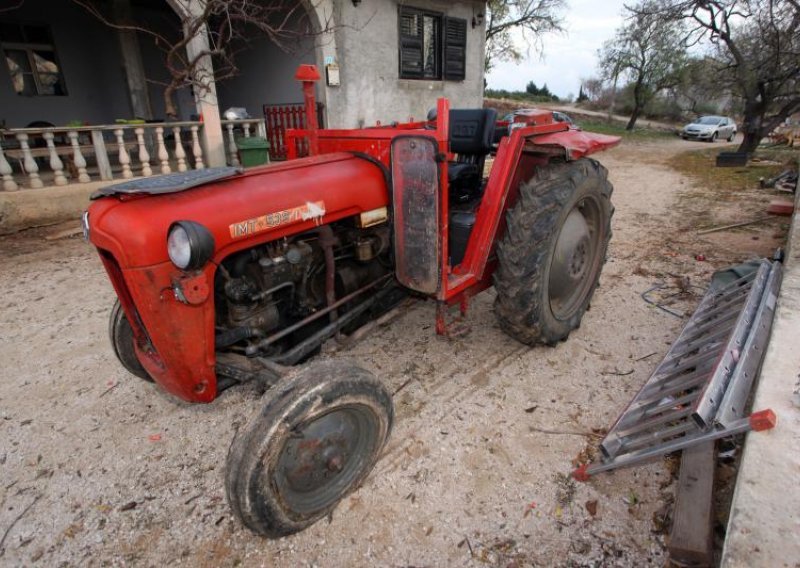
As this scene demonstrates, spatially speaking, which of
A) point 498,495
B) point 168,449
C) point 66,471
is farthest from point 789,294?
point 66,471

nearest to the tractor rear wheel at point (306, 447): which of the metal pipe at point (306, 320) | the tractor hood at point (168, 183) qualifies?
the metal pipe at point (306, 320)

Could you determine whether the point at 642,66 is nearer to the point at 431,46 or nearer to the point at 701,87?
the point at 701,87

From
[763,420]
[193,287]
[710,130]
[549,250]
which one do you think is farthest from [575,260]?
[710,130]

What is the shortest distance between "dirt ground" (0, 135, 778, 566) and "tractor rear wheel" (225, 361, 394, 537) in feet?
0.42

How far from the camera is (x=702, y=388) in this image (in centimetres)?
197

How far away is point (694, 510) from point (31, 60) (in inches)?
448

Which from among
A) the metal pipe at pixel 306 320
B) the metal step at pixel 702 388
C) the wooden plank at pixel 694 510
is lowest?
the wooden plank at pixel 694 510

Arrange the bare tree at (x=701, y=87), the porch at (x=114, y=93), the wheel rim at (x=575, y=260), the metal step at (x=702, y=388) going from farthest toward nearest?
the bare tree at (x=701, y=87), the porch at (x=114, y=93), the wheel rim at (x=575, y=260), the metal step at (x=702, y=388)

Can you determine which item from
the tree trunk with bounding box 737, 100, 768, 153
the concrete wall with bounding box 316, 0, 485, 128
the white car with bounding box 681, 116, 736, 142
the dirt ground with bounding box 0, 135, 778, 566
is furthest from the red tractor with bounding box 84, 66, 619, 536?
the white car with bounding box 681, 116, 736, 142

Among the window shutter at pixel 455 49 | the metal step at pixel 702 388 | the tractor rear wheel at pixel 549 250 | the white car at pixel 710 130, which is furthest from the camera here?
the white car at pixel 710 130

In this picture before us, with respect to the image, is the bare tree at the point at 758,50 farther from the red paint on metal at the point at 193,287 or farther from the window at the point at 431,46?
the red paint on metal at the point at 193,287

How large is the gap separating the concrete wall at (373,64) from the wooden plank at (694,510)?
755 centimetres

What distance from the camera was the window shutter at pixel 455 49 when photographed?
9266mm

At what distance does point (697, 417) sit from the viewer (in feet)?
5.82
